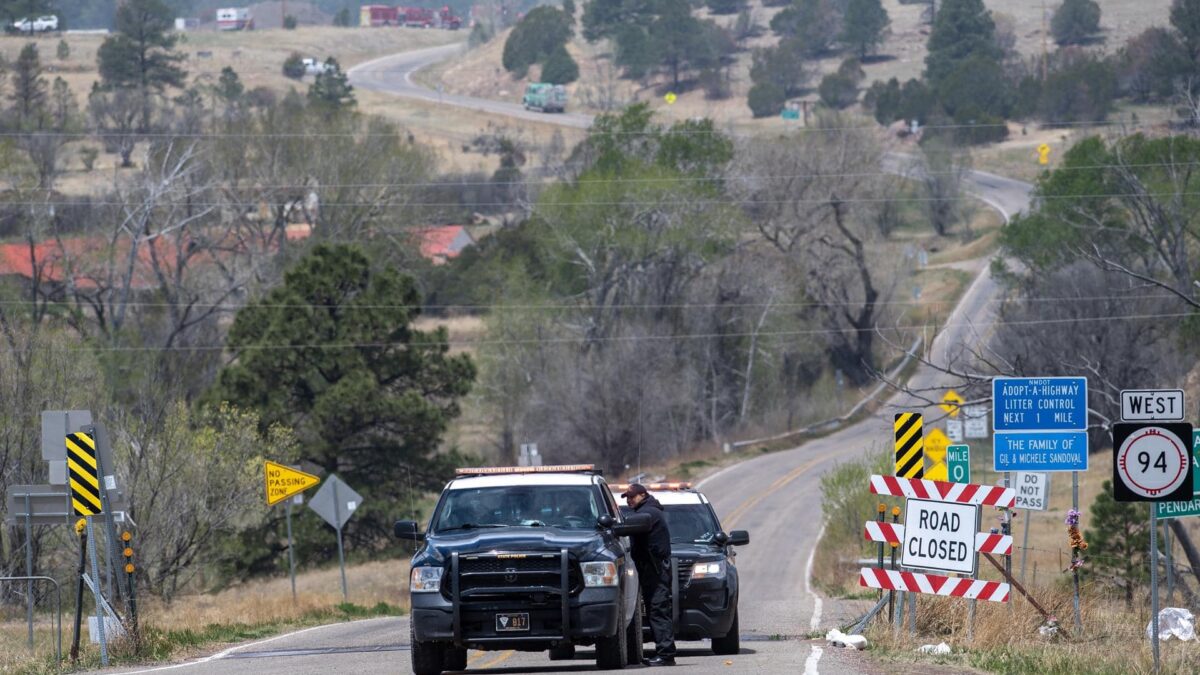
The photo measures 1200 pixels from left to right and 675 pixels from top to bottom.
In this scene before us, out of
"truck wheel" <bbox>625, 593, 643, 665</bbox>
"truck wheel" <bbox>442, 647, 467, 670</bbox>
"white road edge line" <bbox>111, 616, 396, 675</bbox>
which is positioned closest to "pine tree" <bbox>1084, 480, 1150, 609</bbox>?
"white road edge line" <bbox>111, 616, 396, 675</bbox>

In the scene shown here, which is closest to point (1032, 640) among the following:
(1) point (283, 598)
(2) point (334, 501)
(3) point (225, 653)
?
(3) point (225, 653)

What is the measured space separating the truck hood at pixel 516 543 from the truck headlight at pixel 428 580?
79mm

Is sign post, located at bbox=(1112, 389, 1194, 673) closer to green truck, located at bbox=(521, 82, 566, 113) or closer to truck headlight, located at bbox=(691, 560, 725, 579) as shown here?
truck headlight, located at bbox=(691, 560, 725, 579)

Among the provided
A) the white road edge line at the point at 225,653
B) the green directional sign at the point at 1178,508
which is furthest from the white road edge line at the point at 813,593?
the white road edge line at the point at 225,653

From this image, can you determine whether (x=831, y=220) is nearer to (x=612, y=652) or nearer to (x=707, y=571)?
(x=707, y=571)

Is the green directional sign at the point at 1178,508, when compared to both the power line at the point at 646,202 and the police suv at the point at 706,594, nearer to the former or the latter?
the police suv at the point at 706,594

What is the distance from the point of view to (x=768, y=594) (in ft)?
138

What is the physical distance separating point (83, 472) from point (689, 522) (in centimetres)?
723

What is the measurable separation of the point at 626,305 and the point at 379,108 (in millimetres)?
92439

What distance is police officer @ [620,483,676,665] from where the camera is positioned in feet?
55.3

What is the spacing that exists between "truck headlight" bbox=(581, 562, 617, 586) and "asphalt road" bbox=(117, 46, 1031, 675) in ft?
4.51

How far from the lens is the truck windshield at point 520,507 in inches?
637

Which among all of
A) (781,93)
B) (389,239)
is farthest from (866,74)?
(389,239)

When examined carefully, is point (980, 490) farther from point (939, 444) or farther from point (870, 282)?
point (870, 282)
